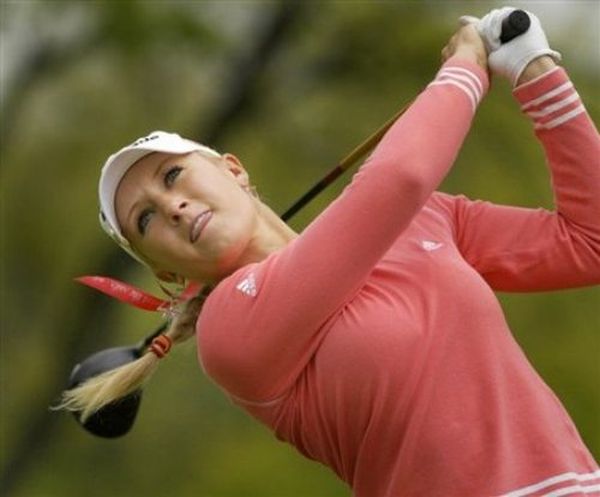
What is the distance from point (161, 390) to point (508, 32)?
678 cm

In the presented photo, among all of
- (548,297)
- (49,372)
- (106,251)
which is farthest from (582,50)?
(49,372)

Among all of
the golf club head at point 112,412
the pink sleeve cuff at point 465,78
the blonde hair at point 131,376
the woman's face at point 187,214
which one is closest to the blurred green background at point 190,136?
the golf club head at point 112,412

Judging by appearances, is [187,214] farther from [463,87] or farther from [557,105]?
[557,105]

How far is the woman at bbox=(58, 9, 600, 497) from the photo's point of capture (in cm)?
214

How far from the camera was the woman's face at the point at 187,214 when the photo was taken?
7.70ft

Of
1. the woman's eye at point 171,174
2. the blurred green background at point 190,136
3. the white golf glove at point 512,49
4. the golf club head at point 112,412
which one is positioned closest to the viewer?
the white golf glove at point 512,49

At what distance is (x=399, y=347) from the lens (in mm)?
2156

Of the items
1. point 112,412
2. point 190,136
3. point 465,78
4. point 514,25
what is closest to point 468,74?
point 465,78

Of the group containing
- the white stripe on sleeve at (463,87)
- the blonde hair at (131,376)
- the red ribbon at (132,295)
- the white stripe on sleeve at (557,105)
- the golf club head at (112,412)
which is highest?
the white stripe on sleeve at (463,87)

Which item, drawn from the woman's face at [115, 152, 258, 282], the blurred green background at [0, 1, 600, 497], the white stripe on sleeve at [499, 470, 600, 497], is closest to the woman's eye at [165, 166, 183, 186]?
the woman's face at [115, 152, 258, 282]

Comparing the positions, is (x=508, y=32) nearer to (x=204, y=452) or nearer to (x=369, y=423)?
(x=369, y=423)

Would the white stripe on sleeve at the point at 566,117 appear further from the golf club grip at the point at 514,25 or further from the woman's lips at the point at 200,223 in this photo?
the woman's lips at the point at 200,223

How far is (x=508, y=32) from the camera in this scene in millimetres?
2303

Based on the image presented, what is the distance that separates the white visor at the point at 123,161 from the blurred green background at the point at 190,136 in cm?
540
